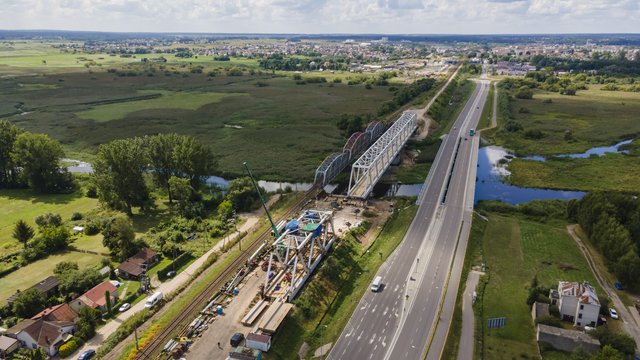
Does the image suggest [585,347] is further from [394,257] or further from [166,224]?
[166,224]

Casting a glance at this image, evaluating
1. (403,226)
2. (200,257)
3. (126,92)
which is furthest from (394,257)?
(126,92)

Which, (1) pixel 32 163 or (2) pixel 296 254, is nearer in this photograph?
(2) pixel 296 254

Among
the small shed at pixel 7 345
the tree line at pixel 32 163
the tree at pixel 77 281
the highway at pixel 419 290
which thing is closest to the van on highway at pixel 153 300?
the tree at pixel 77 281

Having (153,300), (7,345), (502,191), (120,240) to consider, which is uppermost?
(120,240)

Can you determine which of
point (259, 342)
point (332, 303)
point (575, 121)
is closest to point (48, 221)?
point (259, 342)

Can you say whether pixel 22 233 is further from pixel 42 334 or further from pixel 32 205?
pixel 42 334

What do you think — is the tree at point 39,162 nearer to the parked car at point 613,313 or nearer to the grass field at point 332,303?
the grass field at point 332,303
